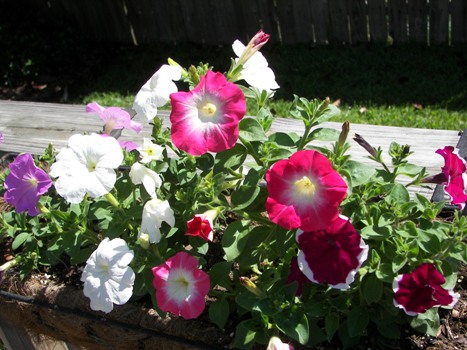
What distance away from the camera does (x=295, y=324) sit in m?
1.41

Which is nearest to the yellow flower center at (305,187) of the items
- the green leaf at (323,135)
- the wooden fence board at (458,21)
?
the green leaf at (323,135)

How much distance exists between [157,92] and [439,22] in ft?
13.4

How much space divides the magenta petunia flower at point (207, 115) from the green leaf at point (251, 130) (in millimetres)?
151

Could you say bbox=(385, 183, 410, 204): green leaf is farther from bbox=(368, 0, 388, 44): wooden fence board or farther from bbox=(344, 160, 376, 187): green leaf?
bbox=(368, 0, 388, 44): wooden fence board

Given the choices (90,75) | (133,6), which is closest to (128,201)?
(90,75)

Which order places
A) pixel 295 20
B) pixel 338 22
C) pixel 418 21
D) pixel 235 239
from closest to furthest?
pixel 235 239
pixel 418 21
pixel 338 22
pixel 295 20

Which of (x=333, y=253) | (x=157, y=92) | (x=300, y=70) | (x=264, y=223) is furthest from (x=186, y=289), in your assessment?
(x=300, y=70)

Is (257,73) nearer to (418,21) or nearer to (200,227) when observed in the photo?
(200,227)

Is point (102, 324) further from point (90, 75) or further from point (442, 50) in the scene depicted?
point (90, 75)

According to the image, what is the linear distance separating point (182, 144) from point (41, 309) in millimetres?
792

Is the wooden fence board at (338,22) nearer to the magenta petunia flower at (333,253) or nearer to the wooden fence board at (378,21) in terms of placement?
the wooden fence board at (378,21)

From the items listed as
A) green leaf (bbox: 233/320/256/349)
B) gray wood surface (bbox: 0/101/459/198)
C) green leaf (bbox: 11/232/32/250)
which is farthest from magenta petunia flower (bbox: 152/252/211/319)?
gray wood surface (bbox: 0/101/459/198)

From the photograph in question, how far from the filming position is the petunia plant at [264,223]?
4.42 ft

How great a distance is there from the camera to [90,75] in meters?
5.83
